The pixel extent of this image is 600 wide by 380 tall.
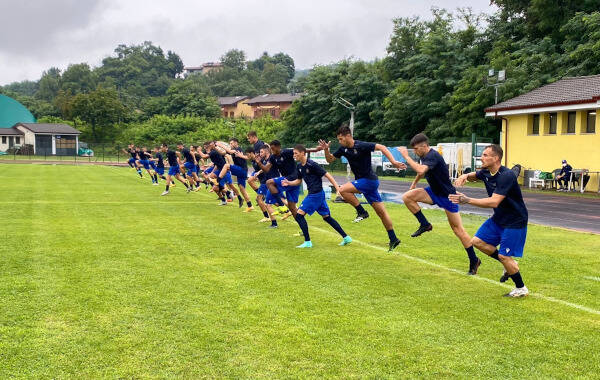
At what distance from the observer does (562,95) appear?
2936cm

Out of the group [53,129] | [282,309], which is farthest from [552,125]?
[53,129]

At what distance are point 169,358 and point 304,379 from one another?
3.97 feet

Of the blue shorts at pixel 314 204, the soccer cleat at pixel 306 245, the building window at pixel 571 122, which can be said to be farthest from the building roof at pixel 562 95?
the soccer cleat at pixel 306 245

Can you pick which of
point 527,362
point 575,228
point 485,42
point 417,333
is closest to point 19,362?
point 417,333

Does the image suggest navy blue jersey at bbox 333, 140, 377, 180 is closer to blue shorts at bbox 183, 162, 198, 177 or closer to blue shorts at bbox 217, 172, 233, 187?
blue shorts at bbox 217, 172, 233, 187

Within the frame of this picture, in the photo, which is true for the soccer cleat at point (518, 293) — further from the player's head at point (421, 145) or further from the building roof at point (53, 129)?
the building roof at point (53, 129)

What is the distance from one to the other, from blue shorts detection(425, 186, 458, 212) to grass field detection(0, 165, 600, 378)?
948 millimetres

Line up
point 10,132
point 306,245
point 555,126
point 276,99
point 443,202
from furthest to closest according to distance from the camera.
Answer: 1. point 276,99
2. point 10,132
3. point 555,126
4. point 306,245
5. point 443,202

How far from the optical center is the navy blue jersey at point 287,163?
1255cm

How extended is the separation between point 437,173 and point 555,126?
2501 centimetres

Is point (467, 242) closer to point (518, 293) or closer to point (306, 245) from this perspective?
point (518, 293)

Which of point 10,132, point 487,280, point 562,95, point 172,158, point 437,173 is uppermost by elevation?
point 562,95

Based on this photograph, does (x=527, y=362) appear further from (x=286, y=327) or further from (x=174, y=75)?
(x=174, y=75)

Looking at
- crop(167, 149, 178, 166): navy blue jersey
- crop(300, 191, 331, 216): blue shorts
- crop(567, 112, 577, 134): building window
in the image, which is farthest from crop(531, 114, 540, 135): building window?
crop(300, 191, 331, 216): blue shorts
